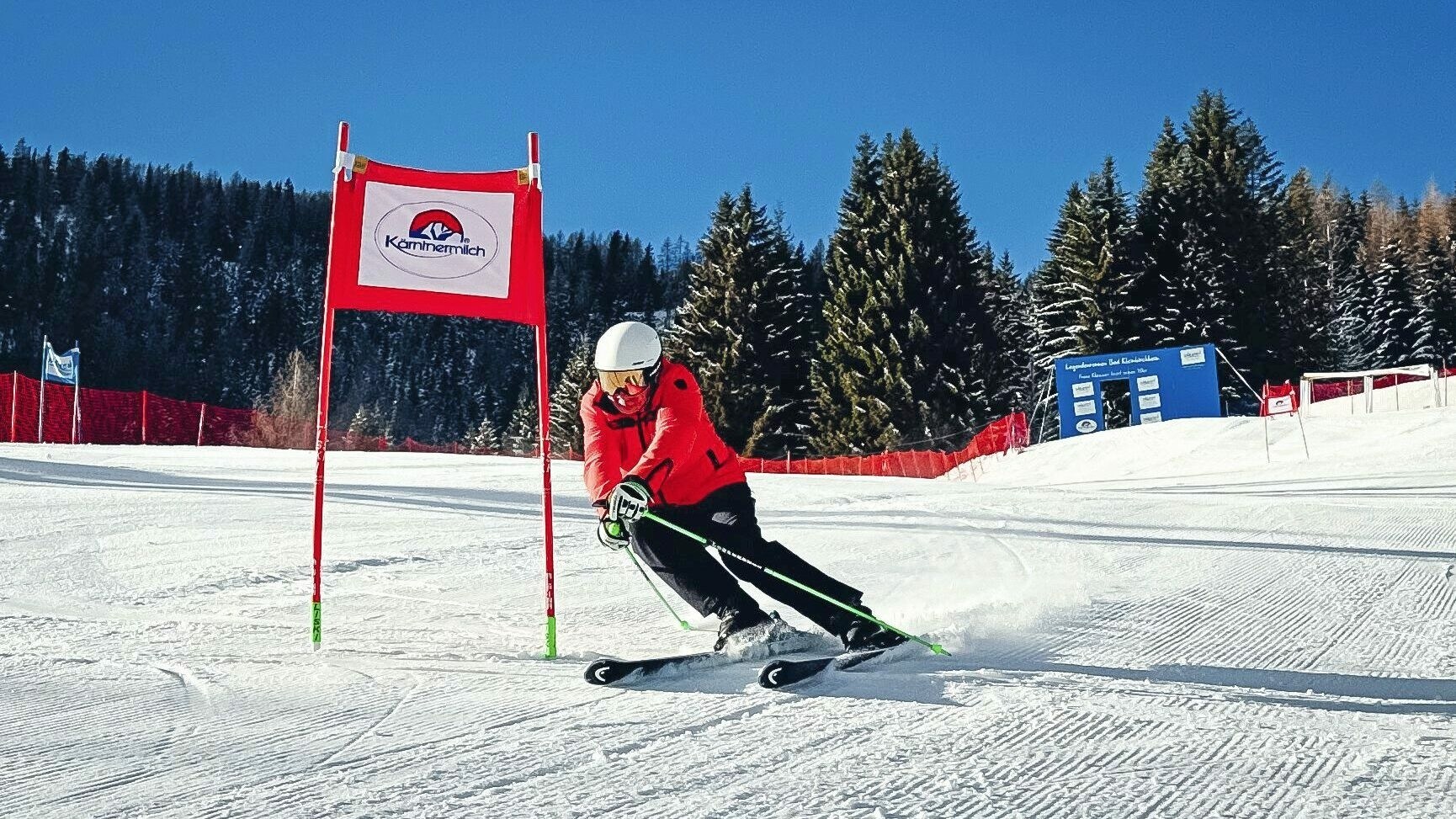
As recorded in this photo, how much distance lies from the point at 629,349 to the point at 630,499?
A: 2.11 feet

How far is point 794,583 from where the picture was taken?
431 cm

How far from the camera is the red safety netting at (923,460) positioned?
27641mm

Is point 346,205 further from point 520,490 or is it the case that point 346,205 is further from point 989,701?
point 520,490

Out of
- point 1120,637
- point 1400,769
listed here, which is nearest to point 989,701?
point 1400,769

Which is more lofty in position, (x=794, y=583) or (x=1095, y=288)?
(x=1095, y=288)

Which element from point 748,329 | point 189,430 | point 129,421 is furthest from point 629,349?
point 189,430

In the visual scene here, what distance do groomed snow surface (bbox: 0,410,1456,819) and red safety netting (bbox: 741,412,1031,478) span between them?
17.7 meters

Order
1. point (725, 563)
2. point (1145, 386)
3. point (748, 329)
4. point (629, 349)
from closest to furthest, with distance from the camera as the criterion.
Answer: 1. point (629, 349)
2. point (725, 563)
3. point (1145, 386)
4. point (748, 329)

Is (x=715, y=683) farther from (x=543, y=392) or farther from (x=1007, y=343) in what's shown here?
(x=1007, y=343)

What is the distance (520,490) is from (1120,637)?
10.1m

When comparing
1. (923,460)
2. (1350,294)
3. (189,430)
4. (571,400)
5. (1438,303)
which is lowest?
(923,460)

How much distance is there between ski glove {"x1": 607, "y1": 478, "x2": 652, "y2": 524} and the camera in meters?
4.11

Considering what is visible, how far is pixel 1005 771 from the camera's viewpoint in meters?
2.67

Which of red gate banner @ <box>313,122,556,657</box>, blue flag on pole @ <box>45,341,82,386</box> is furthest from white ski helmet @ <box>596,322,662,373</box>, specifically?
blue flag on pole @ <box>45,341,82,386</box>
